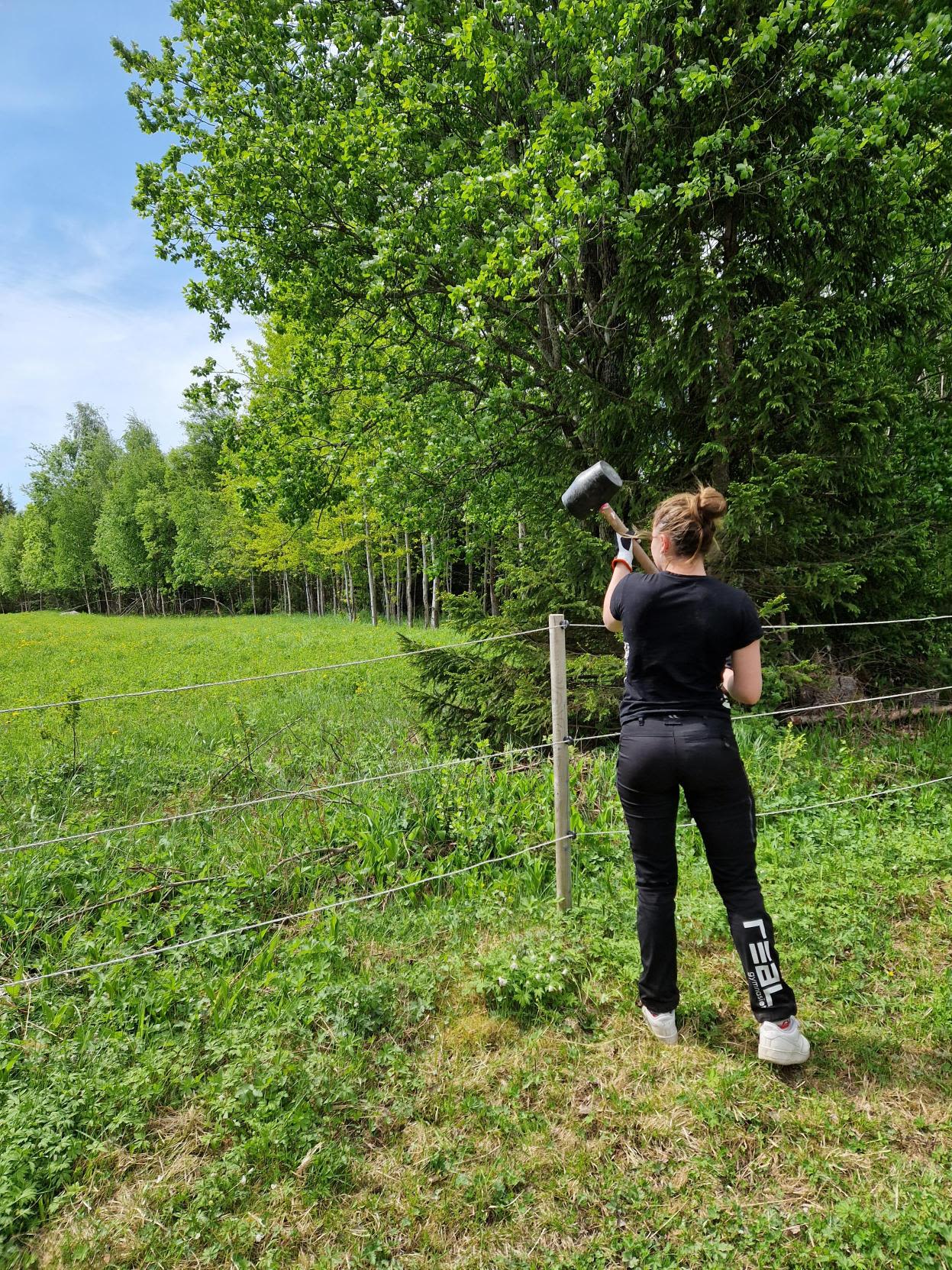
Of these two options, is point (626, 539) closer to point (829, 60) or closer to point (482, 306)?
point (482, 306)

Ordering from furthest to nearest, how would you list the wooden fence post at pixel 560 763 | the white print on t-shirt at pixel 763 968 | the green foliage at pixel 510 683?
the green foliage at pixel 510 683
the wooden fence post at pixel 560 763
the white print on t-shirt at pixel 763 968

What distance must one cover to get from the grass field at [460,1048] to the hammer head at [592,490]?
224 centimetres

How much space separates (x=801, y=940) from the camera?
331 centimetres

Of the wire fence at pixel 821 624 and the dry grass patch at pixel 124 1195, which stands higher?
the wire fence at pixel 821 624

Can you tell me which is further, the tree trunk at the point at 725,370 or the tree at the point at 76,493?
the tree at the point at 76,493

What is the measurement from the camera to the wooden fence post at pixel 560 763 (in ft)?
11.2

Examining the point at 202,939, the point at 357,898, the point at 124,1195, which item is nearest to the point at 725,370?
the point at 357,898

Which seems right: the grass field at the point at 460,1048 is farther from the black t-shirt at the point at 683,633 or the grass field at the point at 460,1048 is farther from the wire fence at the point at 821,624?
the black t-shirt at the point at 683,633

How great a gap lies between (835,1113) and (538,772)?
9.90ft

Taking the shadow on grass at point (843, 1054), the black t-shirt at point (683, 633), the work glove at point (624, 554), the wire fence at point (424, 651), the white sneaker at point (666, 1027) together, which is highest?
the work glove at point (624, 554)

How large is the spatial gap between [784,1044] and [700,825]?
91 centimetres

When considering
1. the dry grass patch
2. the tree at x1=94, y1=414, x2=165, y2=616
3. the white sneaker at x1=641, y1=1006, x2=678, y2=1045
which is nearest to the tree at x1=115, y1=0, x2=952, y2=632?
the white sneaker at x1=641, y1=1006, x2=678, y2=1045

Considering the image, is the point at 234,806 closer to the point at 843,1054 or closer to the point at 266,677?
the point at 266,677

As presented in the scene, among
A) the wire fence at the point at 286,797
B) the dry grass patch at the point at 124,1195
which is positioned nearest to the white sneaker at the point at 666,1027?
the wire fence at the point at 286,797
